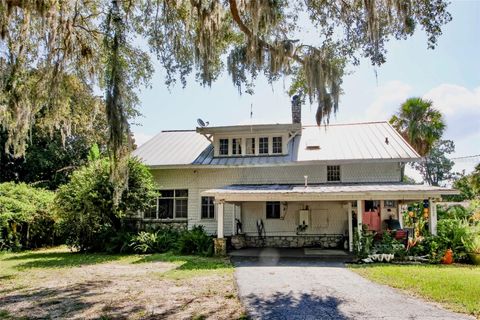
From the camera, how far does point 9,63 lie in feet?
30.6

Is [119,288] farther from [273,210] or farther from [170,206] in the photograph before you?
[273,210]

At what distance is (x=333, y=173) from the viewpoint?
15.7m

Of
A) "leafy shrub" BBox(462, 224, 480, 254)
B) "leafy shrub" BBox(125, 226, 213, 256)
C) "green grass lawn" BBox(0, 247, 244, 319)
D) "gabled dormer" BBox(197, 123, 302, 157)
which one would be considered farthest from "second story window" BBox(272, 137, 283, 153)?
"leafy shrub" BBox(462, 224, 480, 254)

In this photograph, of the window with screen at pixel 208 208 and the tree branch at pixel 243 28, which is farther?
the window with screen at pixel 208 208

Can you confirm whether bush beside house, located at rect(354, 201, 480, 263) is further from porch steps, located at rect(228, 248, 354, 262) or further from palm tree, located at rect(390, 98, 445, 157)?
palm tree, located at rect(390, 98, 445, 157)

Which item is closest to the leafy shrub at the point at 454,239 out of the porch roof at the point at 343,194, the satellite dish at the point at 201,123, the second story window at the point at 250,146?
the porch roof at the point at 343,194

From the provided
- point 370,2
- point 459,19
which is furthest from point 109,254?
point 459,19

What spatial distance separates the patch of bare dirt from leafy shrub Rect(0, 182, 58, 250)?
19.6ft

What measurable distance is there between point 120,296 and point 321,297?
3.71m

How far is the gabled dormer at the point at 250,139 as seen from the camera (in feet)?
54.0

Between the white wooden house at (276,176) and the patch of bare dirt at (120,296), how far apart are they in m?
6.24

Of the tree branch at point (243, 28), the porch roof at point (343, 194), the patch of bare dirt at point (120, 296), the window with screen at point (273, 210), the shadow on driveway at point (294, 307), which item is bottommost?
the patch of bare dirt at point (120, 296)

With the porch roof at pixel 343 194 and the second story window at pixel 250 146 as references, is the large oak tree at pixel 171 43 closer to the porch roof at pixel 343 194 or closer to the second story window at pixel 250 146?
the porch roof at pixel 343 194

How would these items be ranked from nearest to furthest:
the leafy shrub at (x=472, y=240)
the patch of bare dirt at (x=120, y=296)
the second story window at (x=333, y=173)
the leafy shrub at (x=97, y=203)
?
the patch of bare dirt at (x=120, y=296)
the leafy shrub at (x=472, y=240)
the leafy shrub at (x=97, y=203)
the second story window at (x=333, y=173)
